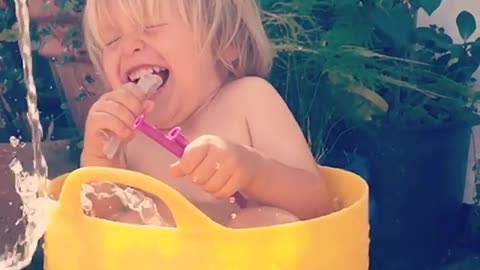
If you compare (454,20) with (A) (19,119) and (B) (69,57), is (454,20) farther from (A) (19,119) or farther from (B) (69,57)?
(A) (19,119)

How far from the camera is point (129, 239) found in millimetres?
859

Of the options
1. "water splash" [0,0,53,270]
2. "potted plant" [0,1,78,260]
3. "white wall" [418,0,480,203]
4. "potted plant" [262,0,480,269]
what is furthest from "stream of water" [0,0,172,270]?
"white wall" [418,0,480,203]

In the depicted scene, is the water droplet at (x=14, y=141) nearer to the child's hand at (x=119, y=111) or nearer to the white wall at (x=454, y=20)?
the child's hand at (x=119, y=111)

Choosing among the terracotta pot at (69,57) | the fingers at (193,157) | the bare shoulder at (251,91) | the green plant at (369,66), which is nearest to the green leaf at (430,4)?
the green plant at (369,66)

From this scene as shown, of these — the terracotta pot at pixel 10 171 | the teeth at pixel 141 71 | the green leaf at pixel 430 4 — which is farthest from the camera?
the green leaf at pixel 430 4

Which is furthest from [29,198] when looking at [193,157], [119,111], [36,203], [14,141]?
[14,141]

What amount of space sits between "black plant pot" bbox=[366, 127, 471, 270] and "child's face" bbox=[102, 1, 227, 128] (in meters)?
0.44

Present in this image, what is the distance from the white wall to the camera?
162cm

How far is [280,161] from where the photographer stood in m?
1.05

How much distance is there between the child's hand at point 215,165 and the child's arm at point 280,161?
0.05 meters

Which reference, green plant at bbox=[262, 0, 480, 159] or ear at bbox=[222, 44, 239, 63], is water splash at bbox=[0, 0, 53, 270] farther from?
green plant at bbox=[262, 0, 480, 159]

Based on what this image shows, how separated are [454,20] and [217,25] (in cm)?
63

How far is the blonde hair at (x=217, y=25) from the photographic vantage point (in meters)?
1.12

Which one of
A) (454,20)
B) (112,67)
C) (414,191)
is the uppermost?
(112,67)
